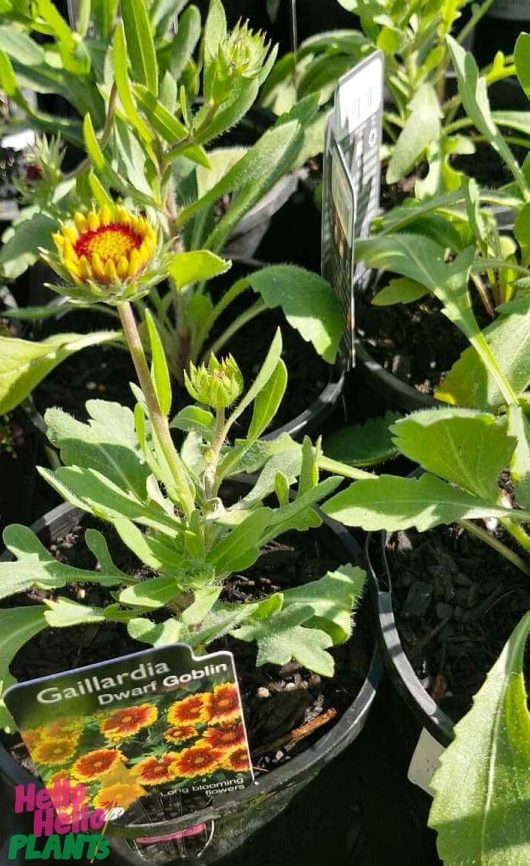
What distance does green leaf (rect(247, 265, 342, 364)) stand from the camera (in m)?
1.12

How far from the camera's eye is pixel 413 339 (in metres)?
1.38

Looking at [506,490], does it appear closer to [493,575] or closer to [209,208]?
[493,575]

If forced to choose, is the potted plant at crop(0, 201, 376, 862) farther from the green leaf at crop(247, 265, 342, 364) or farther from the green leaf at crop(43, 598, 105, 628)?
the green leaf at crop(247, 265, 342, 364)

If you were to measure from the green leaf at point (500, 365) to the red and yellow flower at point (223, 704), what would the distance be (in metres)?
0.47

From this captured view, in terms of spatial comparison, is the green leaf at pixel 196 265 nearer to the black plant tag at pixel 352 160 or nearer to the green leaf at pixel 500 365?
the black plant tag at pixel 352 160

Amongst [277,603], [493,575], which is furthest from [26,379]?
[493,575]

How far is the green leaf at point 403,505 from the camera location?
0.87m

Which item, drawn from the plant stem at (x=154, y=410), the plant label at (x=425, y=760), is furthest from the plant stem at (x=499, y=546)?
the plant stem at (x=154, y=410)

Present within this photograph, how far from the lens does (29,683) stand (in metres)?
0.72

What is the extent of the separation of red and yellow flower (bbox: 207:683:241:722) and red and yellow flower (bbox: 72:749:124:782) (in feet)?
0.31

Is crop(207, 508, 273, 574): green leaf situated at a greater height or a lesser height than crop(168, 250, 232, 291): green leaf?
lesser

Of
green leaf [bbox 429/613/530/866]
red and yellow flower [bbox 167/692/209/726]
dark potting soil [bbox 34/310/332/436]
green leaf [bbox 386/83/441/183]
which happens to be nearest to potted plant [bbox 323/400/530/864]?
green leaf [bbox 429/613/530/866]

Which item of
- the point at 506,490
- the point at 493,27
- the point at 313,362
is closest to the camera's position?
the point at 506,490

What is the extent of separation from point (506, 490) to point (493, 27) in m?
1.17
